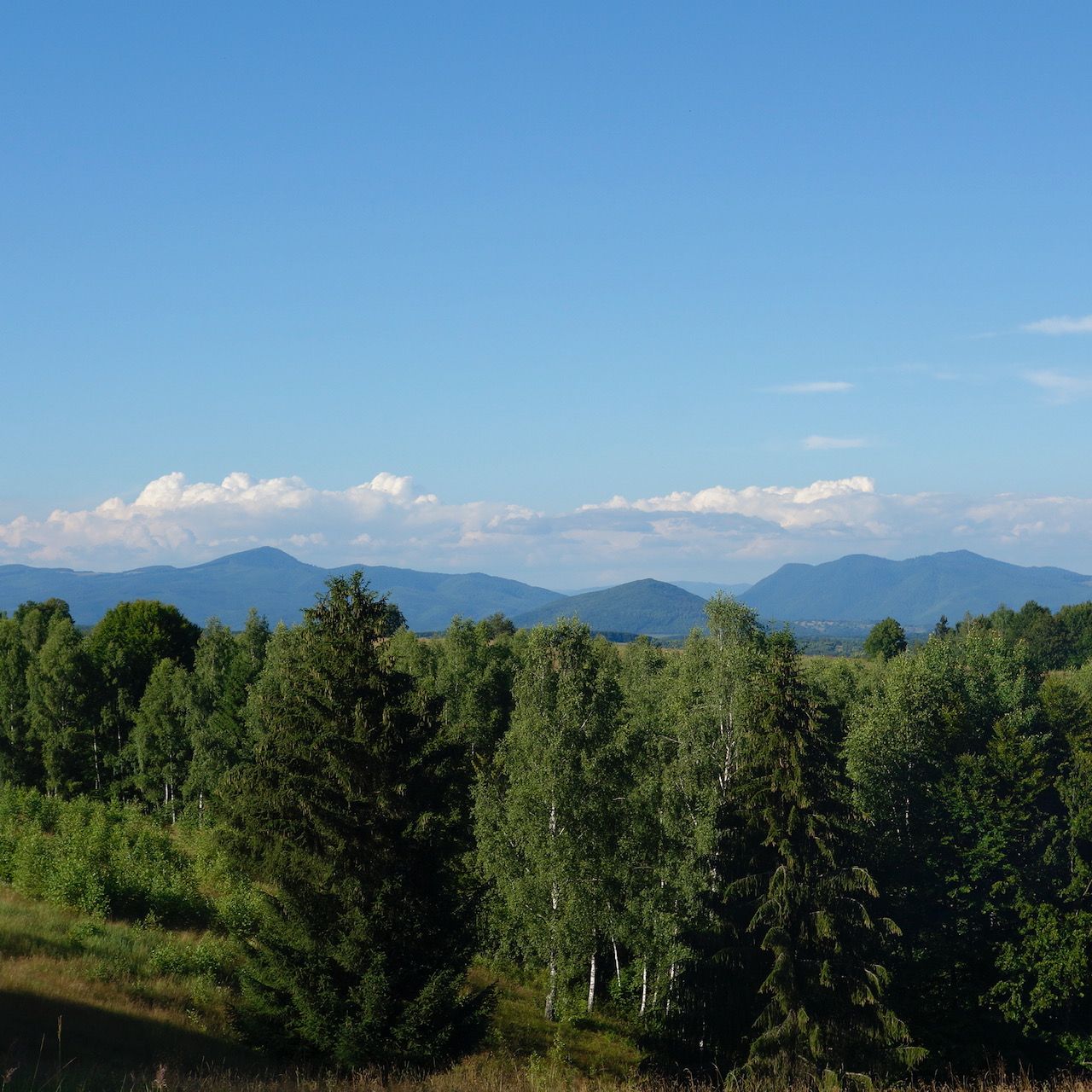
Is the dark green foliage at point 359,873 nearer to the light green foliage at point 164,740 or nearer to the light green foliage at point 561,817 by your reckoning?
the light green foliage at point 561,817

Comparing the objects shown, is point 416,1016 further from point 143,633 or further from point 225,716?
point 143,633

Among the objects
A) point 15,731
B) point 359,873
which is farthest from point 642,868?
point 15,731

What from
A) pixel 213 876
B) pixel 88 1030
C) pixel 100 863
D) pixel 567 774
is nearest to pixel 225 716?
pixel 213 876

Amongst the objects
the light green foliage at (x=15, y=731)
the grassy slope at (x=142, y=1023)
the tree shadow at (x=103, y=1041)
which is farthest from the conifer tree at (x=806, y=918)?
the light green foliage at (x=15, y=731)

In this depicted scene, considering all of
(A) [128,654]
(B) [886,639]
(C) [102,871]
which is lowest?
(C) [102,871]

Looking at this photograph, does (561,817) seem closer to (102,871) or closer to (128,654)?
(102,871)

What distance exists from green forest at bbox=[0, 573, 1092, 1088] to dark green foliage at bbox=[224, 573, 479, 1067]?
7 centimetres

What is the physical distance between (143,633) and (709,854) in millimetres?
69598

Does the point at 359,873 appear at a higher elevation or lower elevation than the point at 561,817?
higher

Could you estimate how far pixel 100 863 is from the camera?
130ft

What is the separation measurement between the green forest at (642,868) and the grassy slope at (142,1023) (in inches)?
37.4

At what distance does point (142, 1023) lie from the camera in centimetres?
2381

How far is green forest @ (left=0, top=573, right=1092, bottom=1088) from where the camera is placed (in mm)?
23469

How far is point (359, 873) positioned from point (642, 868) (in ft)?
56.5
